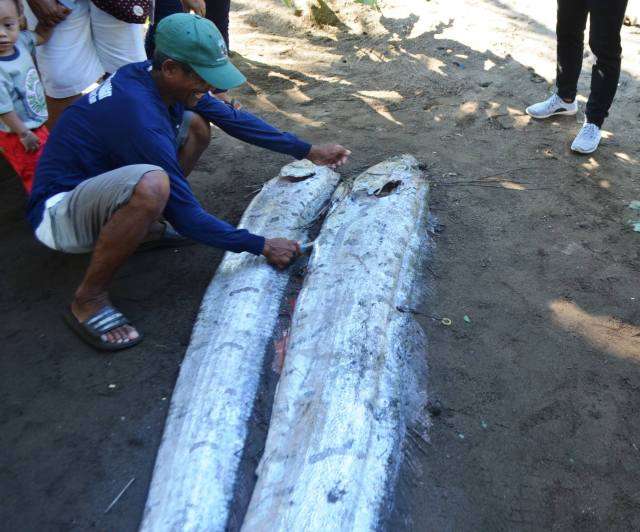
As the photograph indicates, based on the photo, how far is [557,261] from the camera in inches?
136

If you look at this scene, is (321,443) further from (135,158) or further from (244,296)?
(135,158)

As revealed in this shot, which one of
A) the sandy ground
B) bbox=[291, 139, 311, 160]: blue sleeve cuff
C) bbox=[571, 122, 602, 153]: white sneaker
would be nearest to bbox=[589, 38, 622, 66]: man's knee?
bbox=[571, 122, 602, 153]: white sneaker

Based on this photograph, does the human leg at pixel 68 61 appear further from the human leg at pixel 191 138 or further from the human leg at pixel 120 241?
the human leg at pixel 120 241

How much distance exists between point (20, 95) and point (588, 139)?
3.89m

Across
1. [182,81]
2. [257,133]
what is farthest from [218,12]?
[182,81]

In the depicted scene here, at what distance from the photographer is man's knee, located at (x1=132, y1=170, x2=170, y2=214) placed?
2.63 m

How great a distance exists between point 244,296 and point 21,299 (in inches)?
52.0

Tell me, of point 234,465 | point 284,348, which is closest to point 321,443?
point 234,465

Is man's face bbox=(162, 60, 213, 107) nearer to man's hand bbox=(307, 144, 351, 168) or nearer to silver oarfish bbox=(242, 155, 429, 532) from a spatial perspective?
man's hand bbox=(307, 144, 351, 168)

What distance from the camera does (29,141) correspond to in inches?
125

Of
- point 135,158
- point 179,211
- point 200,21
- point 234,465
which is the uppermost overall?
point 200,21

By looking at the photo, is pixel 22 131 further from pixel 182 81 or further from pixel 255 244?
pixel 255 244

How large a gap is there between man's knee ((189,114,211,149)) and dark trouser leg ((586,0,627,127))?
2681 millimetres

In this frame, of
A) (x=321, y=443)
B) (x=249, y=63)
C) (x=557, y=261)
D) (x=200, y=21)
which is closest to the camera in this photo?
(x=321, y=443)
